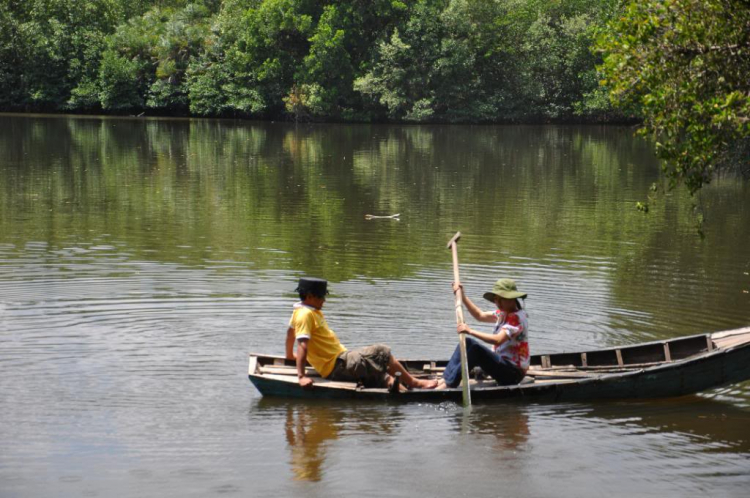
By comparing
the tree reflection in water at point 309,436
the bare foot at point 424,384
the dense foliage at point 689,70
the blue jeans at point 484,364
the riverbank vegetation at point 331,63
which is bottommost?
the tree reflection in water at point 309,436

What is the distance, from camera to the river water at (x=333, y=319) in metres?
8.96

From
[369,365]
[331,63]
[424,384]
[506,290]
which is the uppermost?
[331,63]

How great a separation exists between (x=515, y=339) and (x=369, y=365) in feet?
5.21

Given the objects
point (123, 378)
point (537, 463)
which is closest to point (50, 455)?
point (123, 378)

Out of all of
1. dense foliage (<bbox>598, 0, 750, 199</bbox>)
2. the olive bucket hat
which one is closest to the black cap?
the olive bucket hat

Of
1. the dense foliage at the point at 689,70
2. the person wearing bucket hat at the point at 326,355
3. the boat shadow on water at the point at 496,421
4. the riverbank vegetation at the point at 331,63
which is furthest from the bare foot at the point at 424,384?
the riverbank vegetation at the point at 331,63

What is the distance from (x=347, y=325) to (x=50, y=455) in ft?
17.4

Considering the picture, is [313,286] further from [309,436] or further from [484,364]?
[484,364]

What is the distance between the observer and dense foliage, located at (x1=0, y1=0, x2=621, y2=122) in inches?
2527

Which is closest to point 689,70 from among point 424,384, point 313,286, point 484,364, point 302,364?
point 484,364

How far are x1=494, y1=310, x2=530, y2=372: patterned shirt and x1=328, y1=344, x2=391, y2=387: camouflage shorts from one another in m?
1.25

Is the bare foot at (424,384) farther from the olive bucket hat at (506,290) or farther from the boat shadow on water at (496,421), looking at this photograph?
the olive bucket hat at (506,290)

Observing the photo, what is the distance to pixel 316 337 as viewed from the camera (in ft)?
35.1

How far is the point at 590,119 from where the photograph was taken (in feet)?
222
